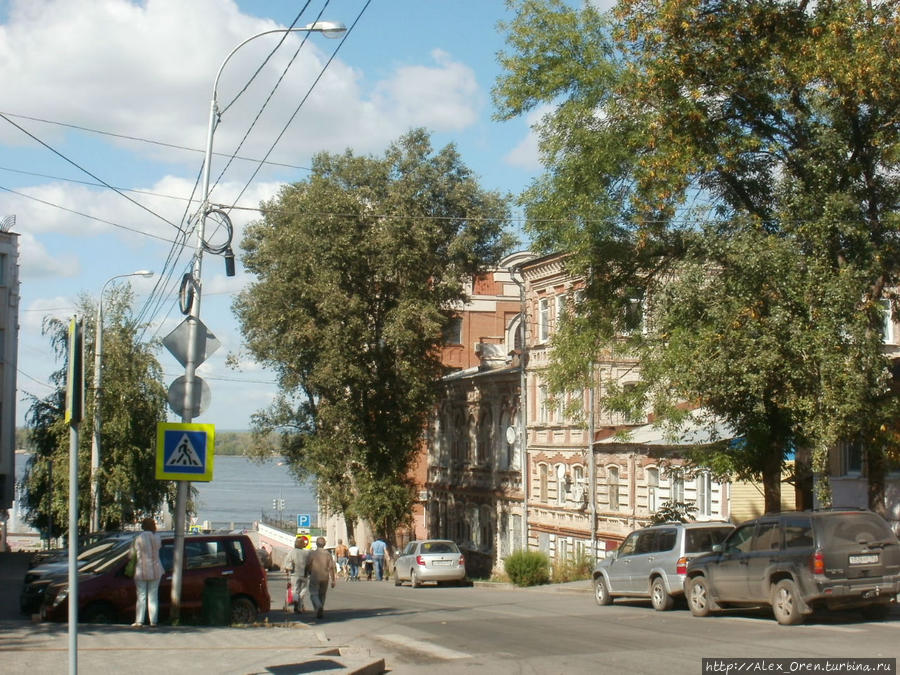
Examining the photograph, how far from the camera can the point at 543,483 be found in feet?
144

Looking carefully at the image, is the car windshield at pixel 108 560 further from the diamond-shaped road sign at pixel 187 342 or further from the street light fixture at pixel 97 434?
the street light fixture at pixel 97 434

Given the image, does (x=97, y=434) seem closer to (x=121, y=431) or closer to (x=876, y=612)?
(x=121, y=431)

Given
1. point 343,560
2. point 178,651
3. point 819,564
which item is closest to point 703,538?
point 819,564

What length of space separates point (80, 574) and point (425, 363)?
25446 mm

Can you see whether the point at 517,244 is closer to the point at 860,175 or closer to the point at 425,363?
the point at 425,363

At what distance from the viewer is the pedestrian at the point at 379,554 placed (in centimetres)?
4266

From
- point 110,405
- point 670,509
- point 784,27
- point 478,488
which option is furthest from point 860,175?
point 478,488

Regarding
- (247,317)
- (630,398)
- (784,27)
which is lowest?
(630,398)

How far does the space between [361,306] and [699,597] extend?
23815mm

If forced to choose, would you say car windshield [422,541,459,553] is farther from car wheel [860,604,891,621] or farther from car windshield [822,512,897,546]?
car windshield [822,512,897,546]

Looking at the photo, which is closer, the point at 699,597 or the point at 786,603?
the point at 786,603

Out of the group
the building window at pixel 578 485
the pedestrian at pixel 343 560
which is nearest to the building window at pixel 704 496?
the building window at pixel 578 485

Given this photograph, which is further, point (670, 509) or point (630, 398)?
point (670, 509)

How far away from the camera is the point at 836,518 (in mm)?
15766
